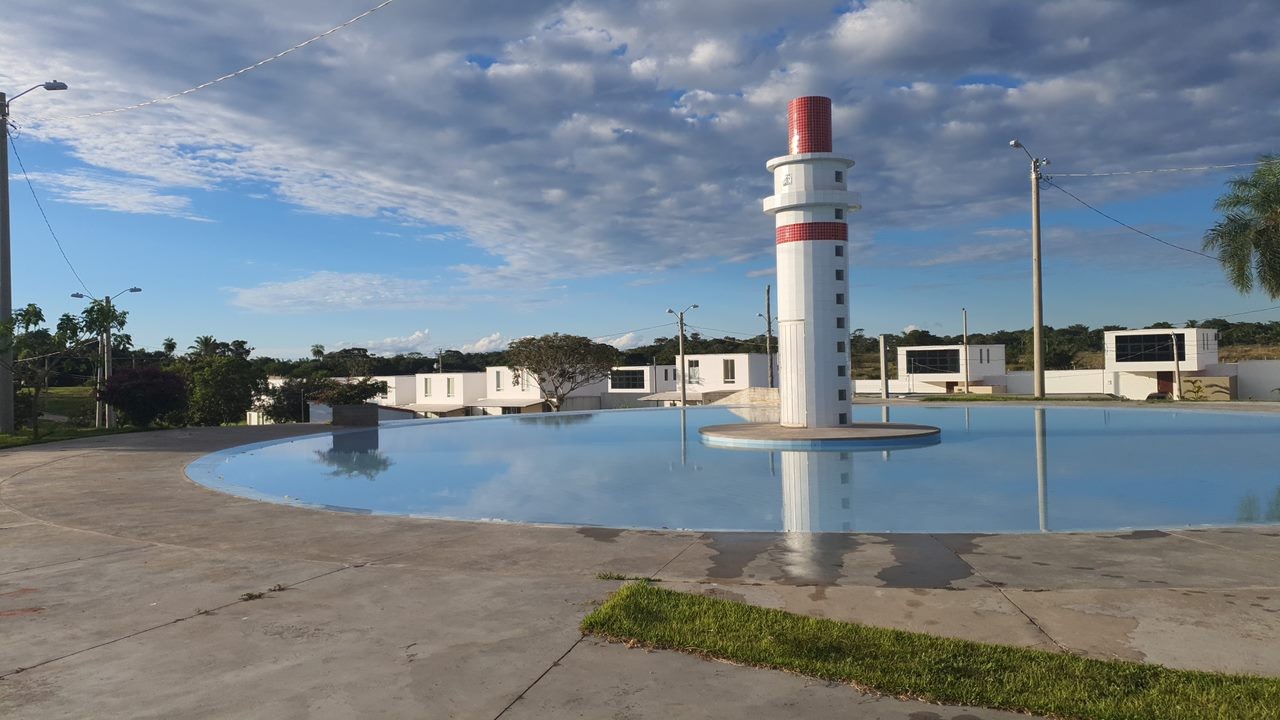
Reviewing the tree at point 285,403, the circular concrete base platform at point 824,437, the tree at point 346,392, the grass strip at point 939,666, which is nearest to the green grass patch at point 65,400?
the tree at point 285,403

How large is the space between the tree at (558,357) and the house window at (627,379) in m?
13.1

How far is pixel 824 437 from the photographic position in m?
21.4

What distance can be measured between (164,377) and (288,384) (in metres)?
35.8

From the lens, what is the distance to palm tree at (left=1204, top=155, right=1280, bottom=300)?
3356 cm

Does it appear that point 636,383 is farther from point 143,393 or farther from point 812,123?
point 812,123

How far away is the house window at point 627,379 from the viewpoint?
239ft

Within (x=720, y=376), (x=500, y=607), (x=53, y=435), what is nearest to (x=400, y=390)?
(x=720, y=376)

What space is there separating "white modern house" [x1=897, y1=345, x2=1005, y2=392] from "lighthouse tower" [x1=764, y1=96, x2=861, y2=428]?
48627mm

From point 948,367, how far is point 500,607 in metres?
70.7

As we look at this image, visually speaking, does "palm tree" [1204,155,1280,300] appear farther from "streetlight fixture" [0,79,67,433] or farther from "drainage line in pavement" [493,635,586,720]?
"streetlight fixture" [0,79,67,433]

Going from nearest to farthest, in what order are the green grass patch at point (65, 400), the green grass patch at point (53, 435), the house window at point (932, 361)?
1. the green grass patch at point (53, 435)
2. the green grass patch at point (65, 400)
3. the house window at point (932, 361)

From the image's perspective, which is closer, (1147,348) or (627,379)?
(1147,348)

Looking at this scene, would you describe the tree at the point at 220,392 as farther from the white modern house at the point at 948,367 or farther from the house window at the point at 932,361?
the house window at the point at 932,361

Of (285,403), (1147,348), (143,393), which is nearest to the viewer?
(143,393)
